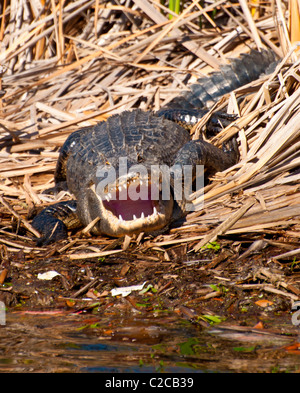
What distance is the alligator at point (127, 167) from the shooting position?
357cm

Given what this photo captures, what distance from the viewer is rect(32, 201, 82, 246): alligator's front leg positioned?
3942 mm

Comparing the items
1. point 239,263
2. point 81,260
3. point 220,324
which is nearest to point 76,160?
point 81,260

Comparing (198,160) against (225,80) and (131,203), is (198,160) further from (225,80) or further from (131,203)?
(225,80)

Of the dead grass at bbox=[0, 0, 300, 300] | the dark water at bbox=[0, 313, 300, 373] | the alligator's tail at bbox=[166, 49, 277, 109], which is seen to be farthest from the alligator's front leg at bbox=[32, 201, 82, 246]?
the alligator's tail at bbox=[166, 49, 277, 109]

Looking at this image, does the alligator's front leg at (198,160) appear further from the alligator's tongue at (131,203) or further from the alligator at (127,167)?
the alligator's tongue at (131,203)

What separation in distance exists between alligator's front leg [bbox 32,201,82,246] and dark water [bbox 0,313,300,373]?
126cm

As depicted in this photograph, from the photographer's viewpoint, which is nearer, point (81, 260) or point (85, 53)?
point (81, 260)

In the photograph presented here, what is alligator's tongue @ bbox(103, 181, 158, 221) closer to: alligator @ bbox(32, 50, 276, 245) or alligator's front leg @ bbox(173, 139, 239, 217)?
alligator @ bbox(32, 50, 276, 245)

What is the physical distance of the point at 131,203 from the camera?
3729 millimetres

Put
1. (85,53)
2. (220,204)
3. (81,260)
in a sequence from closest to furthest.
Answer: (81,260) < (220,204) < (85,53)

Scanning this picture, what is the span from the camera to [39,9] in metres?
6.94
